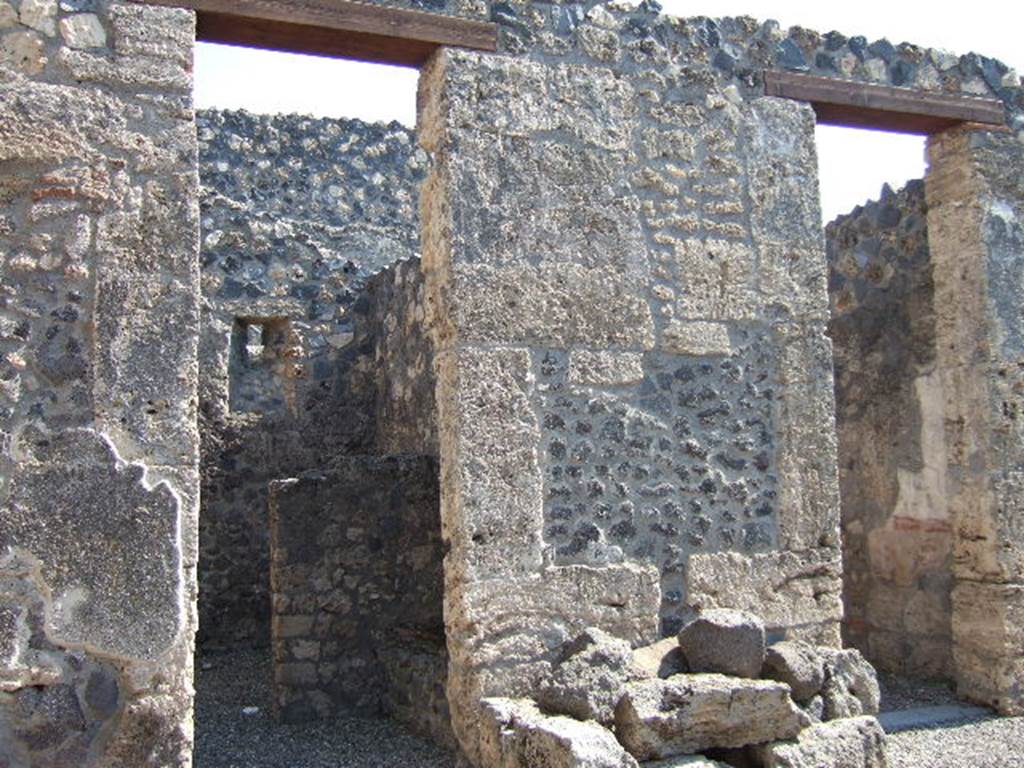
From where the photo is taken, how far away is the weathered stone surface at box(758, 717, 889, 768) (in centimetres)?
423

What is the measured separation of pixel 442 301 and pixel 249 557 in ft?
13.4

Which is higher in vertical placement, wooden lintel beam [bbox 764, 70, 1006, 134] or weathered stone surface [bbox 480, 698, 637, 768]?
wooden lintel beam [bbox 764, 70, 1006, 134]

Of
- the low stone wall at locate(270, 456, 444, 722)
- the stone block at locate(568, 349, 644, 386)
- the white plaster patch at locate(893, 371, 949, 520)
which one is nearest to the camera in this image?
the stone block at locate(568, 349, 644, 386)

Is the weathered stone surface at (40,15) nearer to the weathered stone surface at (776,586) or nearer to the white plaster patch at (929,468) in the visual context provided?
the weathered stone surface at (776,586)

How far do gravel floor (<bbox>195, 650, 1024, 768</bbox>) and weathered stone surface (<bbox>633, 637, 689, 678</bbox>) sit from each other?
38.1 inches

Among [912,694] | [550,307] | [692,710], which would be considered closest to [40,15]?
[550,307]

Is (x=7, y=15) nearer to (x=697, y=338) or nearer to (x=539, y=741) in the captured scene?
(x=697, y=338)

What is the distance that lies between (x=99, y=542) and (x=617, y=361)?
228 cm

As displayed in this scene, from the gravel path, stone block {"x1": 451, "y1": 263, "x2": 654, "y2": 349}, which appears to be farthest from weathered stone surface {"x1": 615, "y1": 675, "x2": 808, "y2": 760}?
stone block {"x1": 451, "y1": 263, "x2": 654, "y2": 349}

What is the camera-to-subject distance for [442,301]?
4793 mm

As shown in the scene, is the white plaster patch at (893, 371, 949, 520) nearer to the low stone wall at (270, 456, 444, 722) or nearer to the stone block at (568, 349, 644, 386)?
the stone block at (568, 349, 644, 386)

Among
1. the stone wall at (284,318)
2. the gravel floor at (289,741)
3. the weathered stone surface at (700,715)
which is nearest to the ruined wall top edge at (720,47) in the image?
the weathered stone surface at (700,715)

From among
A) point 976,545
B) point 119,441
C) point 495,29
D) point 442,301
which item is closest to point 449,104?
point 495,29

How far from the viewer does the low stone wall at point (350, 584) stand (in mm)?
5777
